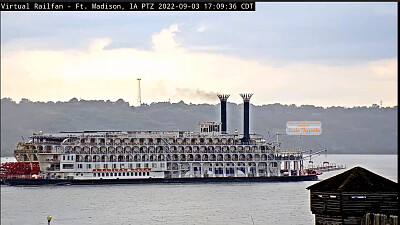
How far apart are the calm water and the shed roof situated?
17.2 metres

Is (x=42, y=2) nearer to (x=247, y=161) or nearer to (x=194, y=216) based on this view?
(x=194, y=216)

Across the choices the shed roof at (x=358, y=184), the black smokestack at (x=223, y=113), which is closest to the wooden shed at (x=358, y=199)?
the shed roof at (x=358, y=184)

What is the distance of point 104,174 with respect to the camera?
253 feet

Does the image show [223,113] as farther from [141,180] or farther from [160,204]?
[160,204]

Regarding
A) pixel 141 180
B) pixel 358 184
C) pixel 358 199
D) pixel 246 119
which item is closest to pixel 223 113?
pixel 246 119

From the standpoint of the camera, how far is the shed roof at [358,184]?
85.0 ft

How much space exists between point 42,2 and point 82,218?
28418mm

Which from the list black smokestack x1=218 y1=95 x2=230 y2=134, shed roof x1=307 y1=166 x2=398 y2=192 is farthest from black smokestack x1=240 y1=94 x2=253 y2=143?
shed roof x1=307 y1=166 x2=398 y2=192

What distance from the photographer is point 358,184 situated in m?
26.0

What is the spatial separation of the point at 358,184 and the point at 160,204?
3137cm

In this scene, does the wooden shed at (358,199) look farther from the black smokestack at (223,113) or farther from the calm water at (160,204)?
the black smokestack at (223,113)

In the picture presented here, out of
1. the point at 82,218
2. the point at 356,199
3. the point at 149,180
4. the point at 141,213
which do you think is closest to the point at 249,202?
the point at 141,213

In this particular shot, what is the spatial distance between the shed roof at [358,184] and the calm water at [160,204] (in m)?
17.2

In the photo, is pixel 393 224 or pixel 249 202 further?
pixel 249 202
